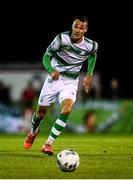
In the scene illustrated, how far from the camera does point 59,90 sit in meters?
12.9

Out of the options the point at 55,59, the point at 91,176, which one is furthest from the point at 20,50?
the point at 91,176

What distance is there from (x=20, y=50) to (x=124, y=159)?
23161mm

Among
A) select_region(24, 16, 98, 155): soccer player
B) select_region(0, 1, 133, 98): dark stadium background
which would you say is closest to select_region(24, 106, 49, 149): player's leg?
select_region(24, 16, 98, 155): soccer player

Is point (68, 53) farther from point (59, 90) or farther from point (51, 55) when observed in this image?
point (59, 90)

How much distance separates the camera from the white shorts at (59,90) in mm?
12688

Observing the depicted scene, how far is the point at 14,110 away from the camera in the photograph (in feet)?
77.1

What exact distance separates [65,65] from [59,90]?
0.44 m

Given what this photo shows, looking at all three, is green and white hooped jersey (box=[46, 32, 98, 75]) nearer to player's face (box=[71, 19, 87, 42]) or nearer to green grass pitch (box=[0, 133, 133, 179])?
player's face (box=[71, 19, 87, 42])

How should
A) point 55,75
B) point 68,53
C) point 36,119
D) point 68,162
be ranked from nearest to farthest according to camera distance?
point 68,162 → point 55,75 → point 68,53 → point 36,119

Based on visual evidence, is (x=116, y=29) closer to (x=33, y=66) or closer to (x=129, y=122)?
(x=33, y=66)

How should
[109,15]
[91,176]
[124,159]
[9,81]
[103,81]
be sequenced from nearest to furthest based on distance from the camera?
[91,176]
[124,159]
[9,81]
[103,81]
[109,15]

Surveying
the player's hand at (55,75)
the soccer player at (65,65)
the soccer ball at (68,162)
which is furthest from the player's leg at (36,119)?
the soccer ball at (68,162)

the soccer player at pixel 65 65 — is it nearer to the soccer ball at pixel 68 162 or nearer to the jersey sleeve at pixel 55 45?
the jersey sleeve at pixel 55 45

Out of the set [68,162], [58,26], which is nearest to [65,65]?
[68,162]
